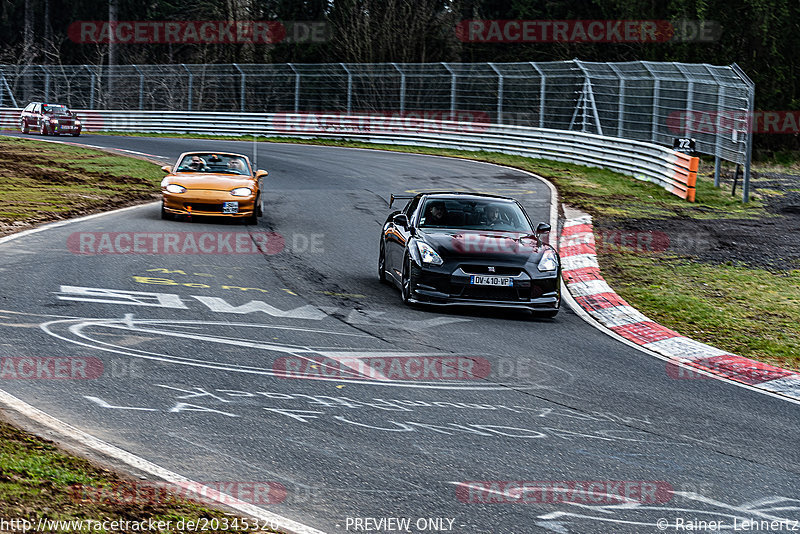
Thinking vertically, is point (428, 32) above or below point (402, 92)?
→ above

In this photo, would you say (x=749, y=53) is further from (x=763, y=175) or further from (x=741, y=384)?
(x=741, y=384)

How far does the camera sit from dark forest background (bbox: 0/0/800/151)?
36.3 m

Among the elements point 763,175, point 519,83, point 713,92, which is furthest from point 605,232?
point 519,83

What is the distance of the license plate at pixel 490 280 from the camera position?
35.5 feet

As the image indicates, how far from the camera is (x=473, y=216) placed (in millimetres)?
12234

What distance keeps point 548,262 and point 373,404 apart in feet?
15.3

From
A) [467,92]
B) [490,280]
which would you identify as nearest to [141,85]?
[467,92]
